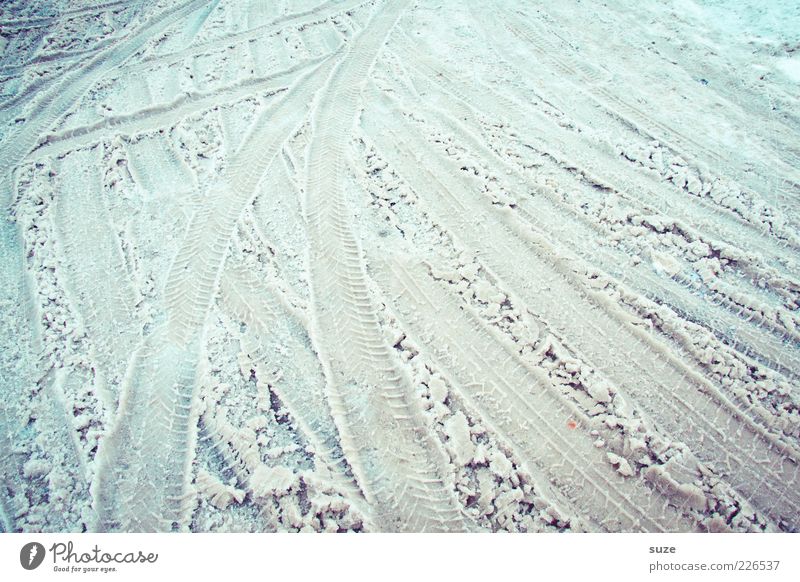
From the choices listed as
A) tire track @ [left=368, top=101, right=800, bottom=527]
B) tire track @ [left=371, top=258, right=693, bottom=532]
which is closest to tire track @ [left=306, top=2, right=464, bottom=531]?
tire track @ [left=371, top=258, right=693, bottom=532]

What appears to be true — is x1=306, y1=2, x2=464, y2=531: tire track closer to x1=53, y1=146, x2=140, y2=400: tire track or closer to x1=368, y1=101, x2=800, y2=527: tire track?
x1=368, y1=101, x2=800, y2=527: tire track

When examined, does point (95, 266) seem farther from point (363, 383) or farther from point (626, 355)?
point (626, 355)

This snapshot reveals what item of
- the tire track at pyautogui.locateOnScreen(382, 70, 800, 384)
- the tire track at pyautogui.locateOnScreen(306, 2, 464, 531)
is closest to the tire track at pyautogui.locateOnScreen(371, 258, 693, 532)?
the tire track at pyautogui.locateOnScreen(306, 2, 464, 531)

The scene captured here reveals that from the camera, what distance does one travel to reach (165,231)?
239cm

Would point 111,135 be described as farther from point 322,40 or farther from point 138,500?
point 138,500

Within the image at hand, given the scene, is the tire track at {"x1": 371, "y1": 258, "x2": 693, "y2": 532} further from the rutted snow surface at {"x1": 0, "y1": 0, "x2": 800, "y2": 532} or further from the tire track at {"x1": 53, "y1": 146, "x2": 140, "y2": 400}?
the tire track at {"x1": 53, "y1": 146, "x2": 140, "y2": 400}

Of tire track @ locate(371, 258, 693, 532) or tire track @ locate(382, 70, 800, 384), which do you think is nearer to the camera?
tire track @ locate(371, 258, 693, 532)

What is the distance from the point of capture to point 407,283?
214cm

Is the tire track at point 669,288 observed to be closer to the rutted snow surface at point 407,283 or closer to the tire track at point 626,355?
the rutted snow surface at point 407,283

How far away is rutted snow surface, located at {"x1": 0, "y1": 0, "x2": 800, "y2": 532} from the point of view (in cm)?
165

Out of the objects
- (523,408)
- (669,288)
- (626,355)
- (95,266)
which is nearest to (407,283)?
(523,408)

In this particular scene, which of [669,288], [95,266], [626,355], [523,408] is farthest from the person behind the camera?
[95,266]

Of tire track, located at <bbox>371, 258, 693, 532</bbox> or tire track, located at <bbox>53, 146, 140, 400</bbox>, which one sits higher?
tire track, located at <bbox>53, 146, 140, 400</bbox>

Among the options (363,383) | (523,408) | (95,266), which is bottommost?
(523,408)
